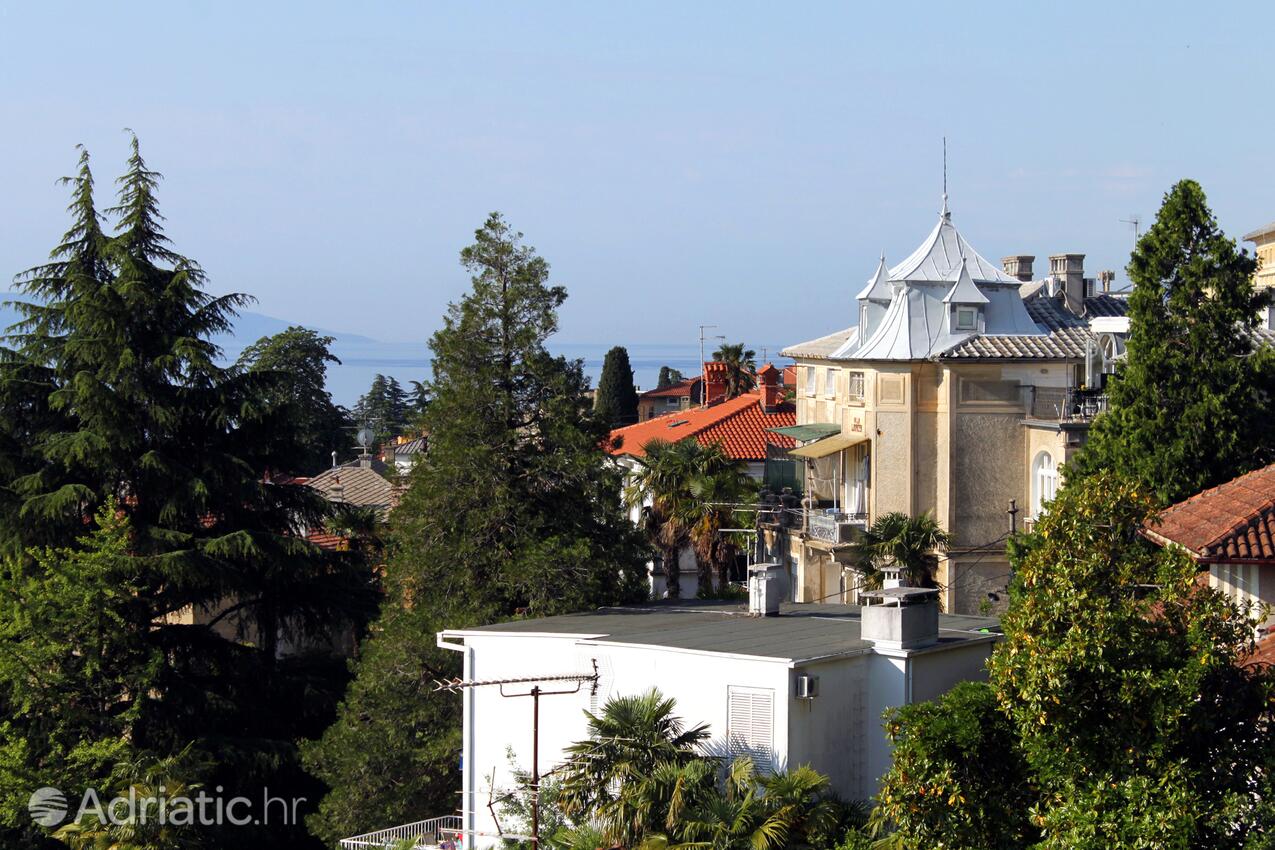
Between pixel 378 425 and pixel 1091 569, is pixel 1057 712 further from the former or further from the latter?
pixel 378 425

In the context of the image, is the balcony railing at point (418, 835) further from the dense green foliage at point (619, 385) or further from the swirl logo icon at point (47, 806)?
the dense green foliage at point (619, 385)

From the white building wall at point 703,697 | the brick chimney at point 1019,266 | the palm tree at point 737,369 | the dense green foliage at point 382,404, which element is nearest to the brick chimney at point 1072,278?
the brick chimney at point 1019,266

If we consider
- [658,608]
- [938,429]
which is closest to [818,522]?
[938,429]

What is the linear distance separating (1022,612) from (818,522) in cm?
2233

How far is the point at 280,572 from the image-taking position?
30.9 metres

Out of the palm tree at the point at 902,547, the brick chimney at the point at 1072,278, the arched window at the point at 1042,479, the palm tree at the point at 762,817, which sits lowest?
the palm tree at the point at 762,817

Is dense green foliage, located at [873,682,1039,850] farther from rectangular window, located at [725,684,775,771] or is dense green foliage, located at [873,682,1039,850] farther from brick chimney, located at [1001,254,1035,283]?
brick chimney, located at [1001,254,1035,283]

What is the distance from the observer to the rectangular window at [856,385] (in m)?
36.2

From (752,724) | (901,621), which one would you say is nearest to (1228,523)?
(901,621)

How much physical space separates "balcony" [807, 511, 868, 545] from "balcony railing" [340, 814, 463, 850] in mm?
13845

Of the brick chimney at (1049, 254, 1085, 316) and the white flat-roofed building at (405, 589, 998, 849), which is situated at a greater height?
the brick chimney at (1049, 254, 1085, 316)

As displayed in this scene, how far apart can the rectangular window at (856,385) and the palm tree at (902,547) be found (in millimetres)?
5764

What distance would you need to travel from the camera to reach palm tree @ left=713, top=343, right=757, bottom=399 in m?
73.5

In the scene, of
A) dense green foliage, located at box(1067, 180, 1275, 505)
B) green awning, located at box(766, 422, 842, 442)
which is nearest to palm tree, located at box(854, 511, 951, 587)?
green awning, located at box(766, 422, 842, 442)
